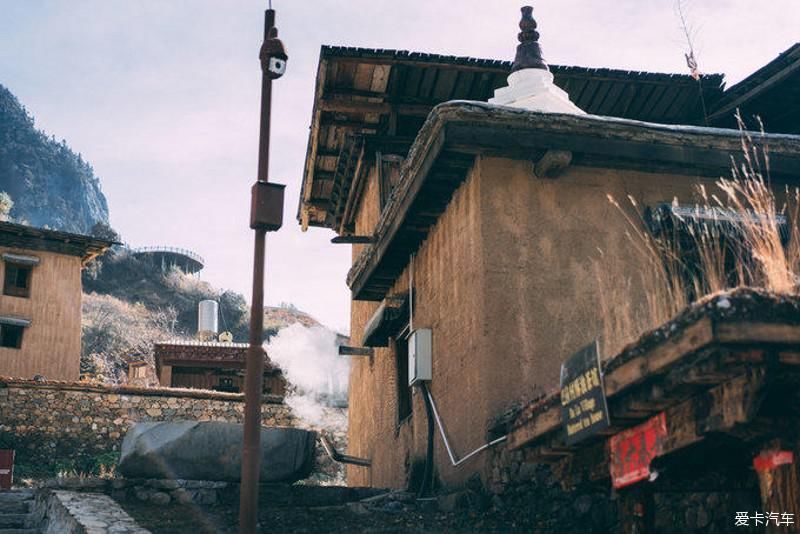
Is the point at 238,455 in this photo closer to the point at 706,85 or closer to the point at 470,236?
the point at 470,236

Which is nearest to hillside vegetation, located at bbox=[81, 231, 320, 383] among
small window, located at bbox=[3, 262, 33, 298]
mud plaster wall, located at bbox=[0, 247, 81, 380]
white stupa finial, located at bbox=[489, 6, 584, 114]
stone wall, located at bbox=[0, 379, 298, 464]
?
mud plaster wall, located at bbox=[0, 247, 81, 380]

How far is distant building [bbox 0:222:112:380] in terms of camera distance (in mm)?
32281

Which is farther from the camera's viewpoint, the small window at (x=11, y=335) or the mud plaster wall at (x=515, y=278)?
the small window at (x=11, y=335)

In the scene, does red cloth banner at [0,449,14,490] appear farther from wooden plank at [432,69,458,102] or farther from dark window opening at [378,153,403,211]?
wooden plank at [432,69,458,102]

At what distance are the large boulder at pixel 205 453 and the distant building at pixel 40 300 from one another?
22.7 m

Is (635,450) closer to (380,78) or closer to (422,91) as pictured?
(380,78)

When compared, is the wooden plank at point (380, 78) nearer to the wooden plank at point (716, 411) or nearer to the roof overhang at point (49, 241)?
the wooden plank at point (716, 411)

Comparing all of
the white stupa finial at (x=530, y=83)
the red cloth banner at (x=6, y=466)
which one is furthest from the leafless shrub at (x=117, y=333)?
the white stupa finial at (x=530, y=83)

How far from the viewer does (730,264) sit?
10.0m

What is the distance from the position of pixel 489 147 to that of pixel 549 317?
1.78 metres

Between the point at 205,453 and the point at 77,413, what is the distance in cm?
1740

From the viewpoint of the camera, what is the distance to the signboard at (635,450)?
556cm

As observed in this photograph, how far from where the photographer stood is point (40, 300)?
3309 centimetres

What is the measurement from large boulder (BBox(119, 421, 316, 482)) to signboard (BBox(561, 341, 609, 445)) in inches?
222
